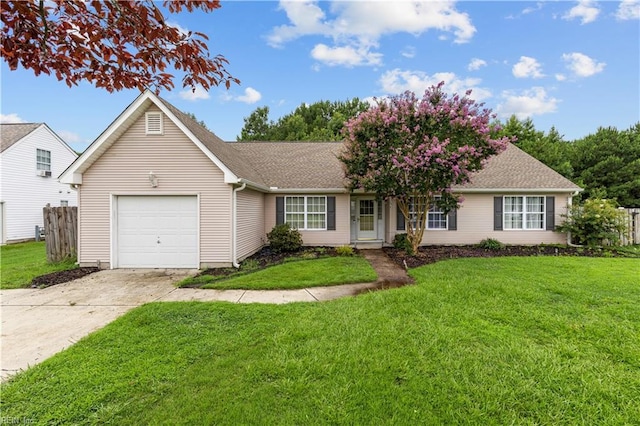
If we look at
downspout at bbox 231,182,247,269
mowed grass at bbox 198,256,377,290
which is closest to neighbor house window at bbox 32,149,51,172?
downspout at bbox 231,182,247,269

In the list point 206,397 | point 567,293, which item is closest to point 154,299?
point 206,397

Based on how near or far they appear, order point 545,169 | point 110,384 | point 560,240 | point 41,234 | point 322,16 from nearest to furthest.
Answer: point 110,384
point 322,16
point 560,240
point 545,169
point 41,234

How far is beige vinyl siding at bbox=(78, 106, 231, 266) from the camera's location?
8.99m

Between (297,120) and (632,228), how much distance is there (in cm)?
2822

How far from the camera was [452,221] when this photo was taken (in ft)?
40.9

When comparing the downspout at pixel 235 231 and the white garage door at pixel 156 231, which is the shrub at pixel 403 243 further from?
the white garage door at pixel 156 231

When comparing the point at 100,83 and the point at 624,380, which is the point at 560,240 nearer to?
the point at 624,380

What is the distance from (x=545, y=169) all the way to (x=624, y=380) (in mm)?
12890

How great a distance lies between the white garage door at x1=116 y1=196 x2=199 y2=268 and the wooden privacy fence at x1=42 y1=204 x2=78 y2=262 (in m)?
2.29

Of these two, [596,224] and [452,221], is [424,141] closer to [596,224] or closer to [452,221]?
[452,221]

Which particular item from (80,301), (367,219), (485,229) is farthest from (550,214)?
(80,301)

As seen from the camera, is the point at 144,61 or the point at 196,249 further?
the point at 196,249

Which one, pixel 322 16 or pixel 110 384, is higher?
pixel 322 16

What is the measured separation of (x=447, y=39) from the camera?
11.6m
